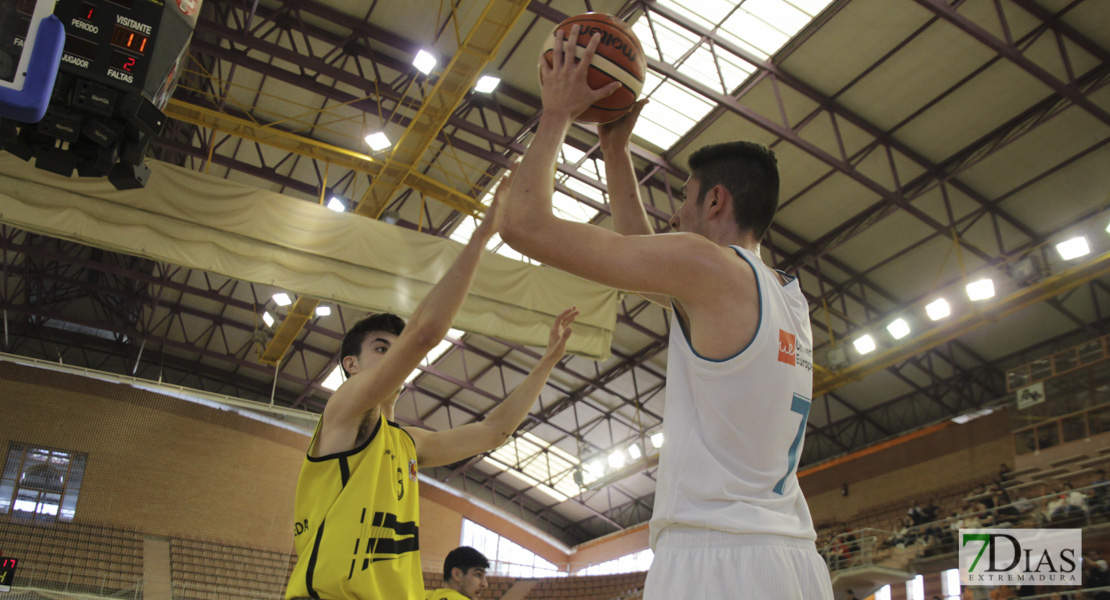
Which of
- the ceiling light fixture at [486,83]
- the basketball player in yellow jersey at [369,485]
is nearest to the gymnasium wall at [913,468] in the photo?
the ceiling light fixture at [486,83]

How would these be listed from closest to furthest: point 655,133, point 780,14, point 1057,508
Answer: point 1057,508
point 780,14
point 655,133

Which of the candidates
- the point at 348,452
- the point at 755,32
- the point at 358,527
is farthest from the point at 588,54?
the point at 755,32

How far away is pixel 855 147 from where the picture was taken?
55.9 feet

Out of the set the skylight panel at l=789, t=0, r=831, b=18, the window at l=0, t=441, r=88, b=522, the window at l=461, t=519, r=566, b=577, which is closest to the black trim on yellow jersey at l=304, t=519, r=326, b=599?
the skylight panel at l=789, t=0, r=831, b=18

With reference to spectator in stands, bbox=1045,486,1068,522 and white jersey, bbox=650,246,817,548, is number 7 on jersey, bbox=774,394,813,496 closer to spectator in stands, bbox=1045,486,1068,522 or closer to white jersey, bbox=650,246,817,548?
white jersey, bbox=650,246,817,548

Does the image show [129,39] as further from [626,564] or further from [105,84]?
[626,564]

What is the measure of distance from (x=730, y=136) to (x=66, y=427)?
1995 centimetres

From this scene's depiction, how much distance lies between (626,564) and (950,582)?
13.7 meters

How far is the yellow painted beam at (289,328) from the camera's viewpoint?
19.9 meters

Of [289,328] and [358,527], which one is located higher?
[289,328]

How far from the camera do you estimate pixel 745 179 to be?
2430mm

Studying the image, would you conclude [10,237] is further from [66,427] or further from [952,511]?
[952,511]

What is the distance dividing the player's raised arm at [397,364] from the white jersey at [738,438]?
126 cm

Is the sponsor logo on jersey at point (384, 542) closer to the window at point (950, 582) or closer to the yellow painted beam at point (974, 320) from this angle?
the yellow painted beam at point (974, 320)
